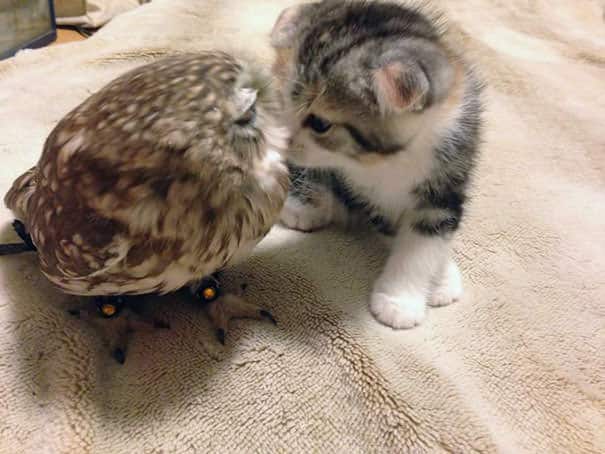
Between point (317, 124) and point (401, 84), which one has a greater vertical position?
point (401, 84)

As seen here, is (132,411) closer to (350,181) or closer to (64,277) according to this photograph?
(64,277)

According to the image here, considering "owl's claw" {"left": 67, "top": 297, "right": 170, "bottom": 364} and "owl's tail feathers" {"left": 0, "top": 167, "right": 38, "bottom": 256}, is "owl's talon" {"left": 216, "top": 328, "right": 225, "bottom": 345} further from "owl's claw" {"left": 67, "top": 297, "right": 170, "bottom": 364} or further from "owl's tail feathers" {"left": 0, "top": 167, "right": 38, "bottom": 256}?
"owl's tail feathers" {"left": 0, "top": 167, "right": 38, "bottom": 256}

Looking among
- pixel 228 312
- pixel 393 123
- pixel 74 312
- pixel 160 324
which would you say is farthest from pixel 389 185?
pixel 74 312

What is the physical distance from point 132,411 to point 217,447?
14 centimetres

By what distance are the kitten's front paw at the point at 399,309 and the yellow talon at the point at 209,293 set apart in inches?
11.6

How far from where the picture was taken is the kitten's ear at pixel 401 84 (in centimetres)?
74

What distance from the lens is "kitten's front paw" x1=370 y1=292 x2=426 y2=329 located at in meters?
0.95

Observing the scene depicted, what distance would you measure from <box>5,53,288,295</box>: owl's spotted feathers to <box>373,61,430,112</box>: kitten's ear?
0.60ft

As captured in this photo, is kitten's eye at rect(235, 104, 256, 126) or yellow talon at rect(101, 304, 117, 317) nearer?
kitten's eye at rect(235, 104, 256, 126)

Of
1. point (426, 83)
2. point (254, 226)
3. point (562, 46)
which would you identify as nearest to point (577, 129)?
point (562, 46)

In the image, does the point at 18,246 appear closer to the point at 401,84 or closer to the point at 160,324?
the point at 160,324

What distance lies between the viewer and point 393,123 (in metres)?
0.85

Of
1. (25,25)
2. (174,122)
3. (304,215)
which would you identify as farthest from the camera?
(25,25)

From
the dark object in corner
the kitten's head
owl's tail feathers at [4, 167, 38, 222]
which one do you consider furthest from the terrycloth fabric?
the dark object in corner
